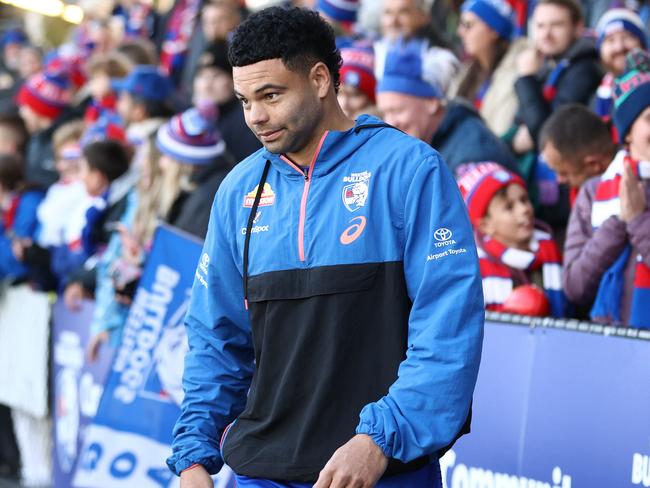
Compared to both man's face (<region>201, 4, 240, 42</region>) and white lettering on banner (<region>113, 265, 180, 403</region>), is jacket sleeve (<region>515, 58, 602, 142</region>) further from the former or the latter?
man's face (<region>201, 4, 240, 42</region>)

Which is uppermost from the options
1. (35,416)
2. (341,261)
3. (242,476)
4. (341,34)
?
(341,34)

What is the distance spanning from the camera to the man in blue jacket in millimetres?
3459

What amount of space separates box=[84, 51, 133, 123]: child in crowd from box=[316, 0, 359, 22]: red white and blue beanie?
6.53 feet

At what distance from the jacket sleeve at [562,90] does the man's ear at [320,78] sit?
4.00 meters

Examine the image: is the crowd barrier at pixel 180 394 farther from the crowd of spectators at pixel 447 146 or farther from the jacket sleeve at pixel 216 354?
the jacket sleeve at pixel 216 354

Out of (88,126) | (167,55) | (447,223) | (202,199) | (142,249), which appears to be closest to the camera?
(447,223)

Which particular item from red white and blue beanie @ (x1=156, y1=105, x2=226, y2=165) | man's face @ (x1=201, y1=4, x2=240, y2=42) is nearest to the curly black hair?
red white and blue beanie @ (x1=156, y1=105, x2=226, y2=165)

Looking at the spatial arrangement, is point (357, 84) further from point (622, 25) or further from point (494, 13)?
point (622, 25)

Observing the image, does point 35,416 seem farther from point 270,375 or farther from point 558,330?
point 270,375

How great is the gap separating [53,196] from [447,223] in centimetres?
712

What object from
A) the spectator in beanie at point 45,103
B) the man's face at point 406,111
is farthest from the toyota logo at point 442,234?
the spectator in beanie at point 45,103

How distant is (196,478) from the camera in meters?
3.84

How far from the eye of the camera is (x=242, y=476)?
3797 mm

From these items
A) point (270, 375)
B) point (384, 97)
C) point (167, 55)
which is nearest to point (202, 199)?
point (384, 97)
